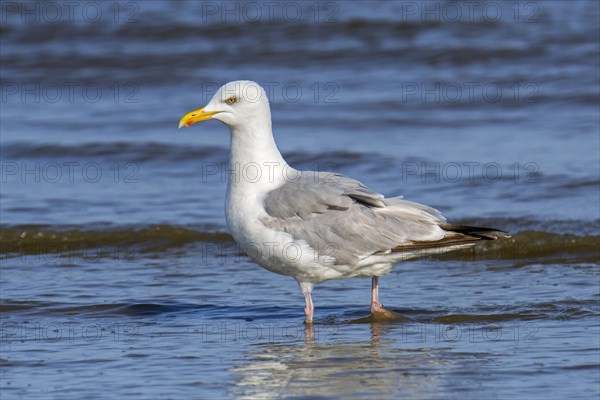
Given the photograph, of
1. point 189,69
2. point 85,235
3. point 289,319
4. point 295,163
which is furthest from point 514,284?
point 189,69

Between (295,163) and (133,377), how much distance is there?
7.43m

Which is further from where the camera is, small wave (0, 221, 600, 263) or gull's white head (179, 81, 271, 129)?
small wave (0, 221, 600, 263)

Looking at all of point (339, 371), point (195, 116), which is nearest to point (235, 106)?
point (195, 116)

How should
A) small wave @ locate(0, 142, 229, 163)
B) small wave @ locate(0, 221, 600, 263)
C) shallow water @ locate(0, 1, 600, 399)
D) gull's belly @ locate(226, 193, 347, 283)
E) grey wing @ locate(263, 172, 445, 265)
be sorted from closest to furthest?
shallow water @ locate(0, 1, 600, 399), gull's belly @ locate(226, 193, 347, 283), grey wing @ locate(263, 172, 445, 265), small wave @ locate(0, 221, 600, 263), small wave @ locate(0, 142, 229, 163)

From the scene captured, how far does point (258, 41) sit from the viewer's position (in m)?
20.9

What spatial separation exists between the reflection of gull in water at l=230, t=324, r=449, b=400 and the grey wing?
69 centimetres

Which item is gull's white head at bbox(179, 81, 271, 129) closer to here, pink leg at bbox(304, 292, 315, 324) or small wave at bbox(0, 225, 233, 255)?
pink leg at bbox(304, 292, 315, 324)

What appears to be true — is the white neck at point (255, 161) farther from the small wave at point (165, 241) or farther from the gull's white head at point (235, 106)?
the small wave at point (165, 241)

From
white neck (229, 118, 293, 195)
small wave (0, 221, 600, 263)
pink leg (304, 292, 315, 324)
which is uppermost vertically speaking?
white neck (229, 118, 293, 195)

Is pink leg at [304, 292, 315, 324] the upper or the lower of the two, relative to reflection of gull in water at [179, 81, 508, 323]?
lower

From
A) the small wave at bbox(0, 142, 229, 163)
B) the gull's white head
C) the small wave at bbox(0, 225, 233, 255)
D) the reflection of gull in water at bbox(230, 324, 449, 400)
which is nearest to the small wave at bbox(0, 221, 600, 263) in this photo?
the small wave at bbox(0, 225, 233, 255)

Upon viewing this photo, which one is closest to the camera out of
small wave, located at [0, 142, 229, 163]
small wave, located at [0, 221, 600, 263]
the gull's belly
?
the gull's belly

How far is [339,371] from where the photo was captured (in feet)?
22.4

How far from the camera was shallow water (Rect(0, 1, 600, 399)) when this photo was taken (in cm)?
705
